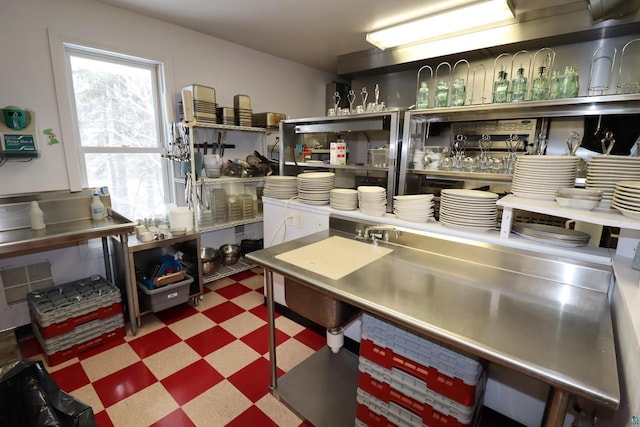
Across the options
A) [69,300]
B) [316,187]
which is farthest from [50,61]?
[316,187]

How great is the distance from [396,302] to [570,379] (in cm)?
48

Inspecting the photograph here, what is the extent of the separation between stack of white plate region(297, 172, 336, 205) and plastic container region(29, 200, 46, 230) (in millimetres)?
1786

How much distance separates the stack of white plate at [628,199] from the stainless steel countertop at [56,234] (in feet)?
8.44

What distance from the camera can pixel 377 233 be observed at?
1.77 metres

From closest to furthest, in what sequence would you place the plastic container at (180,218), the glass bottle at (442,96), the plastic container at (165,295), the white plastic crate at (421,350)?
1. the white plastic crate at (421,350)
2. the glass bottle at (442,96)
3. the plastic container at (165,295)
4. the plastic container at (180,218)

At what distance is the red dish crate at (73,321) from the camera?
187 centimetres

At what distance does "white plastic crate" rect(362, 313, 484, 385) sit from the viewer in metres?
1.11

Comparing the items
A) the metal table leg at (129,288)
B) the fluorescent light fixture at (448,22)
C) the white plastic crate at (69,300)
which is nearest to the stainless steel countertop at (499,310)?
the metal table leg at (129,288)

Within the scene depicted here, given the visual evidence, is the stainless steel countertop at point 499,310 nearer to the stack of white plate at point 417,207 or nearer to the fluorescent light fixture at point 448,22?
the stack of white plate at point 417,207

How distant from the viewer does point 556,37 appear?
2512 mm

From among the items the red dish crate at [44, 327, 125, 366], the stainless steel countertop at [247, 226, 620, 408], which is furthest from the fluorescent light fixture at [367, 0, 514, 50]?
the red dish crate at [44, 327, 125, 366]

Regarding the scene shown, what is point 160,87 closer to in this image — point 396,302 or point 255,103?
point 255,103

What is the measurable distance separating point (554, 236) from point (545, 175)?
0.90 feet

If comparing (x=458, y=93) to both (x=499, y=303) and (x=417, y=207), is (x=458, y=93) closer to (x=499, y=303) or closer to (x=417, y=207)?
(x=417, y=207)
